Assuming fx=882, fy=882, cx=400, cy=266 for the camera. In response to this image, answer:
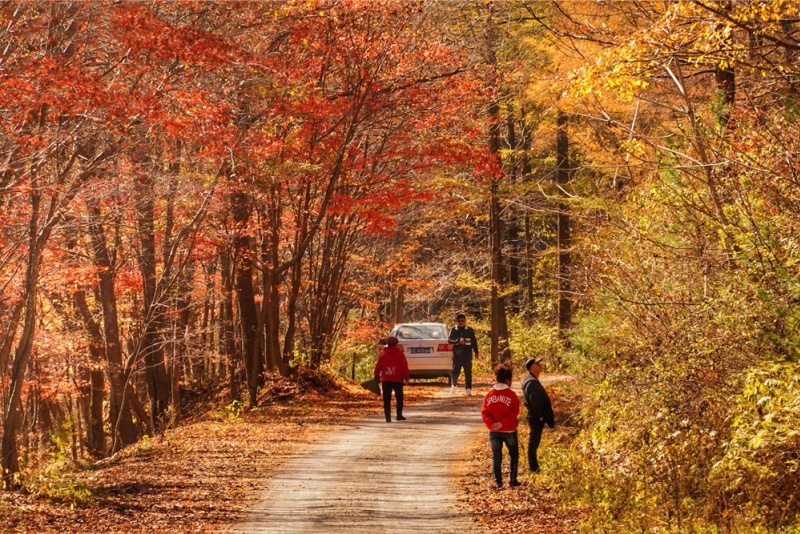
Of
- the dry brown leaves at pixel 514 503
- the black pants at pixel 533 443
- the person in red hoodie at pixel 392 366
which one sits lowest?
the dry brown leaves at pixel 514 503

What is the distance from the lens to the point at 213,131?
51.6ft

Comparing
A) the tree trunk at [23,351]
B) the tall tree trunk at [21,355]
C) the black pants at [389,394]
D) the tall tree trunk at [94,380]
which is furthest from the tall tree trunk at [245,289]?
the tall tree trunk at [21,355]

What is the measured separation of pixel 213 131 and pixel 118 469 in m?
6.00

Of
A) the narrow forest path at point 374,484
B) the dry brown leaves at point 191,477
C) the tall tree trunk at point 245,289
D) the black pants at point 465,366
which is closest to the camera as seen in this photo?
the narrow forest path at point 374,484

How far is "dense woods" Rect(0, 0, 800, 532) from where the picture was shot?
30.6 ft

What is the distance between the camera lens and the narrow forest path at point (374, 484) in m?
9.55

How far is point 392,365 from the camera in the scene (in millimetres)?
17453

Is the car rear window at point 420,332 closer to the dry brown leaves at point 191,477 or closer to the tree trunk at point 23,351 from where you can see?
the dry brown leaves at point 191,477

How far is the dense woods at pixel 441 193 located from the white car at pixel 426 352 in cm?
246

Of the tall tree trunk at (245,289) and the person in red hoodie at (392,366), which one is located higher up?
the tall tree trunk at (245,289)

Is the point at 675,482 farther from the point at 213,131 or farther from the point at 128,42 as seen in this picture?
the point at 213,131

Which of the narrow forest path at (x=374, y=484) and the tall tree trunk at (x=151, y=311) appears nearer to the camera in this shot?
the narrow forest path at (x=374, y=484)

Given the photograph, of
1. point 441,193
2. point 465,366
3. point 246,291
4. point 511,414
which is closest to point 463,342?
point 465,366

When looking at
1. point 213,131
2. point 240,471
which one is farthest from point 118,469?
point 213,131
